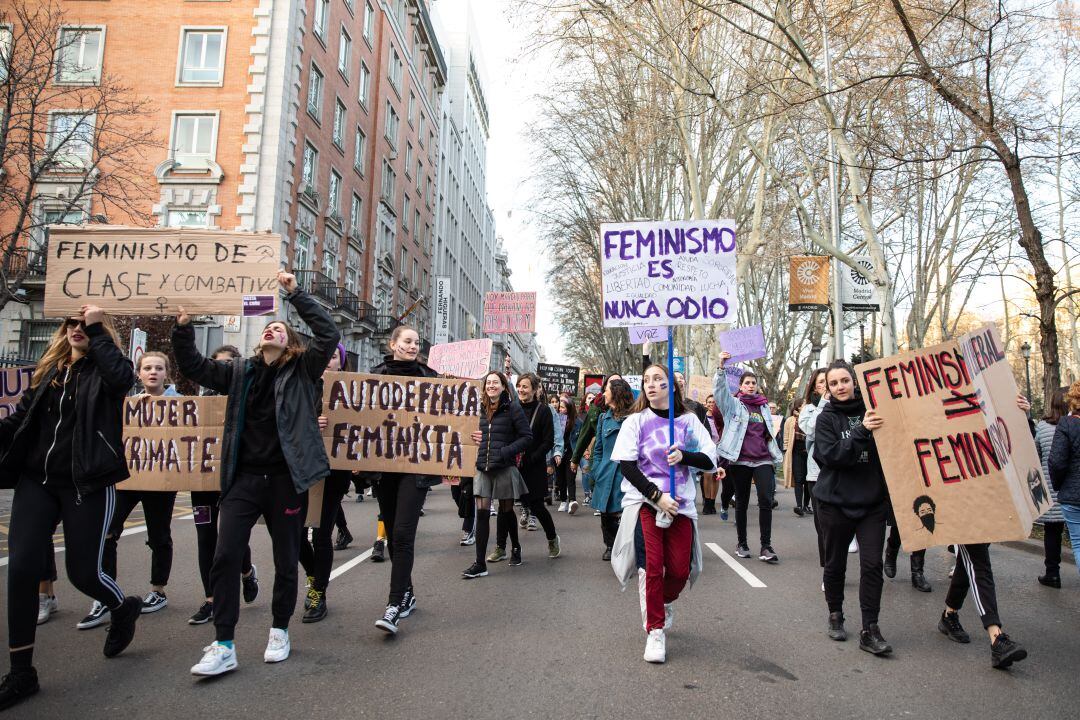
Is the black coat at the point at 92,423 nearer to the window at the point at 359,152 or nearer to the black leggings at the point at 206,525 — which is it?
the black leggings at the point at 206,525

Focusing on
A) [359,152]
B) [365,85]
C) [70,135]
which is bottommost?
[70,135]

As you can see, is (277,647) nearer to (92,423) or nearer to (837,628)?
(92,423)

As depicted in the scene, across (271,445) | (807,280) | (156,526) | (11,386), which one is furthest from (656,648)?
(807,280)

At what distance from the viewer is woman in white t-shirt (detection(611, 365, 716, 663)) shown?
4.48m

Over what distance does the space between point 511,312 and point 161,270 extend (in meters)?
17.7

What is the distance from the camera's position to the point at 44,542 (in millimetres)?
3799

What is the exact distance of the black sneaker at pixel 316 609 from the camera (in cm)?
512

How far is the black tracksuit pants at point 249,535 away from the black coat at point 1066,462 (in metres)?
5.28

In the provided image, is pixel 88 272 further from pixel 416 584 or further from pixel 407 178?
pixel 407 178

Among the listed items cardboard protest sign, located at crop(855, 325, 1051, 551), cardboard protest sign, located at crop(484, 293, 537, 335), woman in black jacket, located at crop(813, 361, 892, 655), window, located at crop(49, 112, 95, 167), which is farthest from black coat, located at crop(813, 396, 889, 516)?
cardboard protest sign, located at crop(484, 293, 537, 335)

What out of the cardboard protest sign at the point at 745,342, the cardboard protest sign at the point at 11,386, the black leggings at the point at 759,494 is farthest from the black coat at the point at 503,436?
the cardboard protest sign at the point at 745,342

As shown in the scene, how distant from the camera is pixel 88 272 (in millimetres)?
4668

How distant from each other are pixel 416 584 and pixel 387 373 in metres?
1.94

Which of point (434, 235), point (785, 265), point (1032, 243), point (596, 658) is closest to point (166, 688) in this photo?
point (596, 658)
